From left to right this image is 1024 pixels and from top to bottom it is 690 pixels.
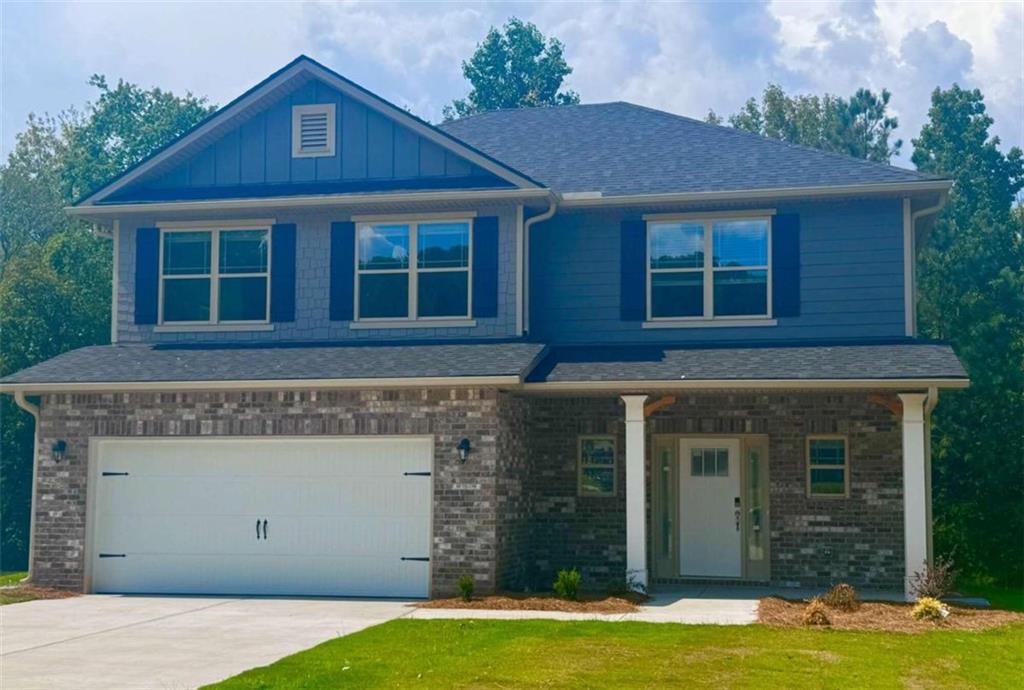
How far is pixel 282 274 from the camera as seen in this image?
18.5m

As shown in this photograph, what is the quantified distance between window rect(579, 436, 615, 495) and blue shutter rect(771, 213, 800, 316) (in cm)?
301

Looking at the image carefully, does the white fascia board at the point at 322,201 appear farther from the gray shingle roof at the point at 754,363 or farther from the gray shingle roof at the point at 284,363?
the gray shingle roof at the point at 754,363

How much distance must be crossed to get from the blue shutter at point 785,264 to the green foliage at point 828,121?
2190cm

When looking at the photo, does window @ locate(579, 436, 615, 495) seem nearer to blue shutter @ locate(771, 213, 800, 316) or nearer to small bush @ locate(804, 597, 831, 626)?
blue shutter @ locate(771, 213, 800, 316)

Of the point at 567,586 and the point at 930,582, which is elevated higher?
the point at 930,582

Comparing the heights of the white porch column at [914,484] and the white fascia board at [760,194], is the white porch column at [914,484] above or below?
below

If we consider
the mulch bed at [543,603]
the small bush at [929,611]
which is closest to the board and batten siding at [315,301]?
the mulch bed at [543,603]

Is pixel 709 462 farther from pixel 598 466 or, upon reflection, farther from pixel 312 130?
pixel 312 130

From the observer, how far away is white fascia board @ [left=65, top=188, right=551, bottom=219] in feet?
57.6

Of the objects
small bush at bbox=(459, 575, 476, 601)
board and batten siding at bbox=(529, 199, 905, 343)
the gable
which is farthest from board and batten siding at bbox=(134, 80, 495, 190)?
small bush at bbox=(459, 575, 476, 601)

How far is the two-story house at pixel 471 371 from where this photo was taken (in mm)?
16234

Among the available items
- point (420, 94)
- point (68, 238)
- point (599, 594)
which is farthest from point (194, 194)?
point (420, 94)

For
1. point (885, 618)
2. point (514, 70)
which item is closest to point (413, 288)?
point (885, 618)

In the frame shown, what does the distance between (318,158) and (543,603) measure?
300 inches
